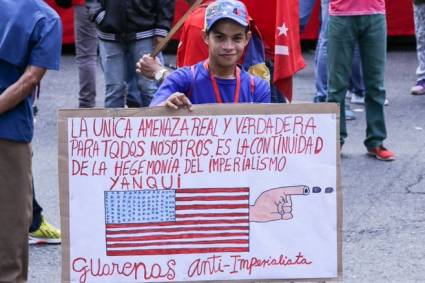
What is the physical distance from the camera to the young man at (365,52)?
7.88 metres

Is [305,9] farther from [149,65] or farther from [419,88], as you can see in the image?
[149,65]

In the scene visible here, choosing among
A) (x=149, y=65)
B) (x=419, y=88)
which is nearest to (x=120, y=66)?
(x=149, y=65)

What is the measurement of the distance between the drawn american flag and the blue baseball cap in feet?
2.38

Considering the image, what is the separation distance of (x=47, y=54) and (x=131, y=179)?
0.82 m

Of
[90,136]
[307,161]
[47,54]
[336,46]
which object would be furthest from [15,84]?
[336,46]

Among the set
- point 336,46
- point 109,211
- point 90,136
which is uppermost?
point 90,136

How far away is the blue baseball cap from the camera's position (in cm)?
443

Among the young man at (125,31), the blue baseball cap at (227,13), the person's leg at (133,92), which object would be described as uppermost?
the blue baseball cap at (227,13)

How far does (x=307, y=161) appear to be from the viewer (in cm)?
415

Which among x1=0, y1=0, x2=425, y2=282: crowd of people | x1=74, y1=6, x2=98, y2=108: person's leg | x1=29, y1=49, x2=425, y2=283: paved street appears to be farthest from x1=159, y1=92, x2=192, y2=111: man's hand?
x1=74, y1=6, x2=98, y2=108: person's leg

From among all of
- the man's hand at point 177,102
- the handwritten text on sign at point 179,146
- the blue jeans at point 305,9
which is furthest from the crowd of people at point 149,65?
the blue jeans at point 305,9

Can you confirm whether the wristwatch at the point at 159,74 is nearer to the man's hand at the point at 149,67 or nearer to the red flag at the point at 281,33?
the man's hand at the point at 149,67

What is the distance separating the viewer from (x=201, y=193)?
4.13 meters

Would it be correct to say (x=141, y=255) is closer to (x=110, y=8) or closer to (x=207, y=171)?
(x=207, y=171)
